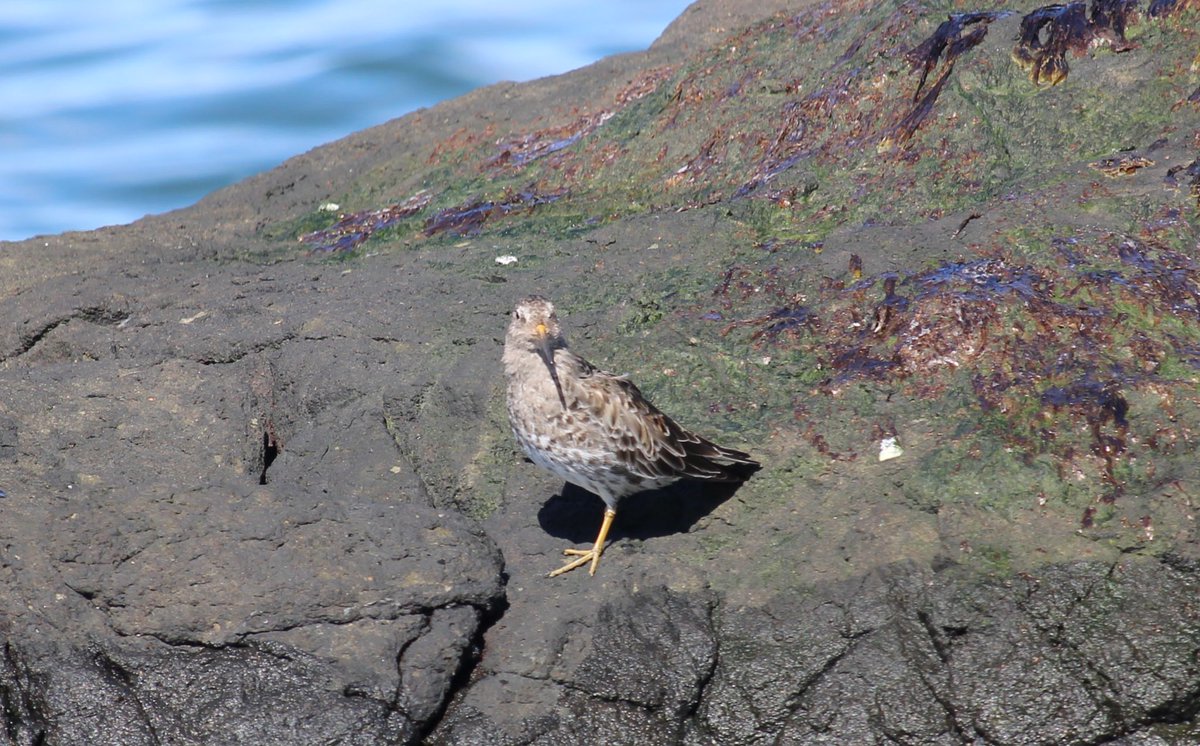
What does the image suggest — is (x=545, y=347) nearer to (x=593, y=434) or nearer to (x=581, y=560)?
(x=593, y=434)

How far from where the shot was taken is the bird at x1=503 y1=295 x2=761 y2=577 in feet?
19.1

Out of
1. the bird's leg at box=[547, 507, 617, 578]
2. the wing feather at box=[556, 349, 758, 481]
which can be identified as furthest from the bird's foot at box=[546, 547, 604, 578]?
the wing feather at box=[556, 349, 758, 481]

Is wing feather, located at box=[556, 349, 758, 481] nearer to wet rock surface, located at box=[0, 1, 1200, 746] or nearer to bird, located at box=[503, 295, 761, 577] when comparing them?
bird, located at box=[503, 295, 761, 577]

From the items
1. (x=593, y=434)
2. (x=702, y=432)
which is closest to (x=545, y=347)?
(x=593, y=434)

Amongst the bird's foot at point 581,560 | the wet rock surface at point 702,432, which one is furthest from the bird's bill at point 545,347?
the bird's foot at point 581,560

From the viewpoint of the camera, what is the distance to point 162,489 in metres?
5.49

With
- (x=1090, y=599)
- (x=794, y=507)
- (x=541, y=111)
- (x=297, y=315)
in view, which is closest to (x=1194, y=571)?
(x=1090, y=599)

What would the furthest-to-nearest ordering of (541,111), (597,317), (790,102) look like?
1. (541,111)
2. (790,102)
3. (597,317)

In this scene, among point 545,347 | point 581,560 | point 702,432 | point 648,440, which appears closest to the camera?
point 581,560

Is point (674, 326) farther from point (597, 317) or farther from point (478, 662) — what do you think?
point (478, 662)

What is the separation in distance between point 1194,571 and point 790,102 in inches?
179

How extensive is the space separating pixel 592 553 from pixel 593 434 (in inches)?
20.8

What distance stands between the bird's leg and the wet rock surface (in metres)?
0.11

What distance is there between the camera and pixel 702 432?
6152mm
